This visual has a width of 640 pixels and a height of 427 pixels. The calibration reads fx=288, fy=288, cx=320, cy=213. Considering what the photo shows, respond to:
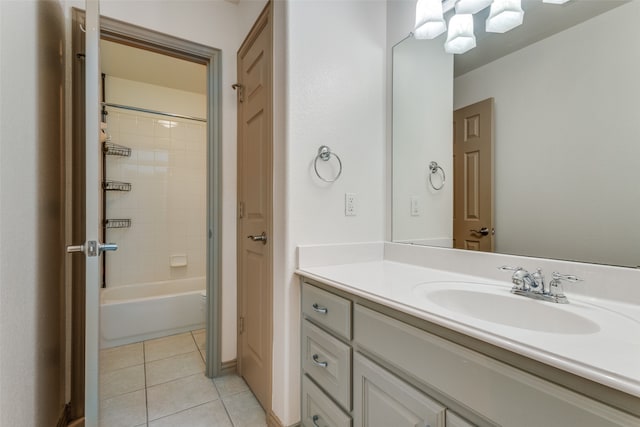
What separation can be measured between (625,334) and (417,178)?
102cm

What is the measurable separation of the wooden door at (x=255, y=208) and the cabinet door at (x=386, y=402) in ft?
1.98

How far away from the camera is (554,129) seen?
1021 mm

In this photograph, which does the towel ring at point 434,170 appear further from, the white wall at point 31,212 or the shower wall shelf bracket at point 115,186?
the shower wall shelf bracket at point 115,186

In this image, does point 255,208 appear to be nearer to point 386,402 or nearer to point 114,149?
point 386,402

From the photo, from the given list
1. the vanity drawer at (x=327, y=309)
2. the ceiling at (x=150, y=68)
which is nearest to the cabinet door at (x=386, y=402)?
the vanity drawer at (x=327, y=309)

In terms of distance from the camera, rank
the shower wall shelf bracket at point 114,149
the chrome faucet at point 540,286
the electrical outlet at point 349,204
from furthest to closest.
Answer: the shower wall shelf bracket at point 114,149 < the electrical outlet at point 349,204 < the chrome faucet at point 540,286

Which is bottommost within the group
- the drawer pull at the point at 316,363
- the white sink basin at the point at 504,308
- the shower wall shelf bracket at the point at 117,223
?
the drawer pull at the point at 316,363

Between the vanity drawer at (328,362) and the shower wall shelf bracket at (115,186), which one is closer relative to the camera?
the vanity drawer at (328,362)

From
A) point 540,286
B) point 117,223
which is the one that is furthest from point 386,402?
point 117,223

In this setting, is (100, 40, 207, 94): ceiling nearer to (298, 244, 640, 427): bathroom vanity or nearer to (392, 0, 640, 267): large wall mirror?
(392, 0, 640, 267): large wall mirror

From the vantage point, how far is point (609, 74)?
35.4 inches

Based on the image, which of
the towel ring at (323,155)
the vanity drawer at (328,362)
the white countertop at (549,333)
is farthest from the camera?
the towel ring at (323,155)

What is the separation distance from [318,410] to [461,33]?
1.73 metres

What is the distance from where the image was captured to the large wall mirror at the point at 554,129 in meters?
0.87
